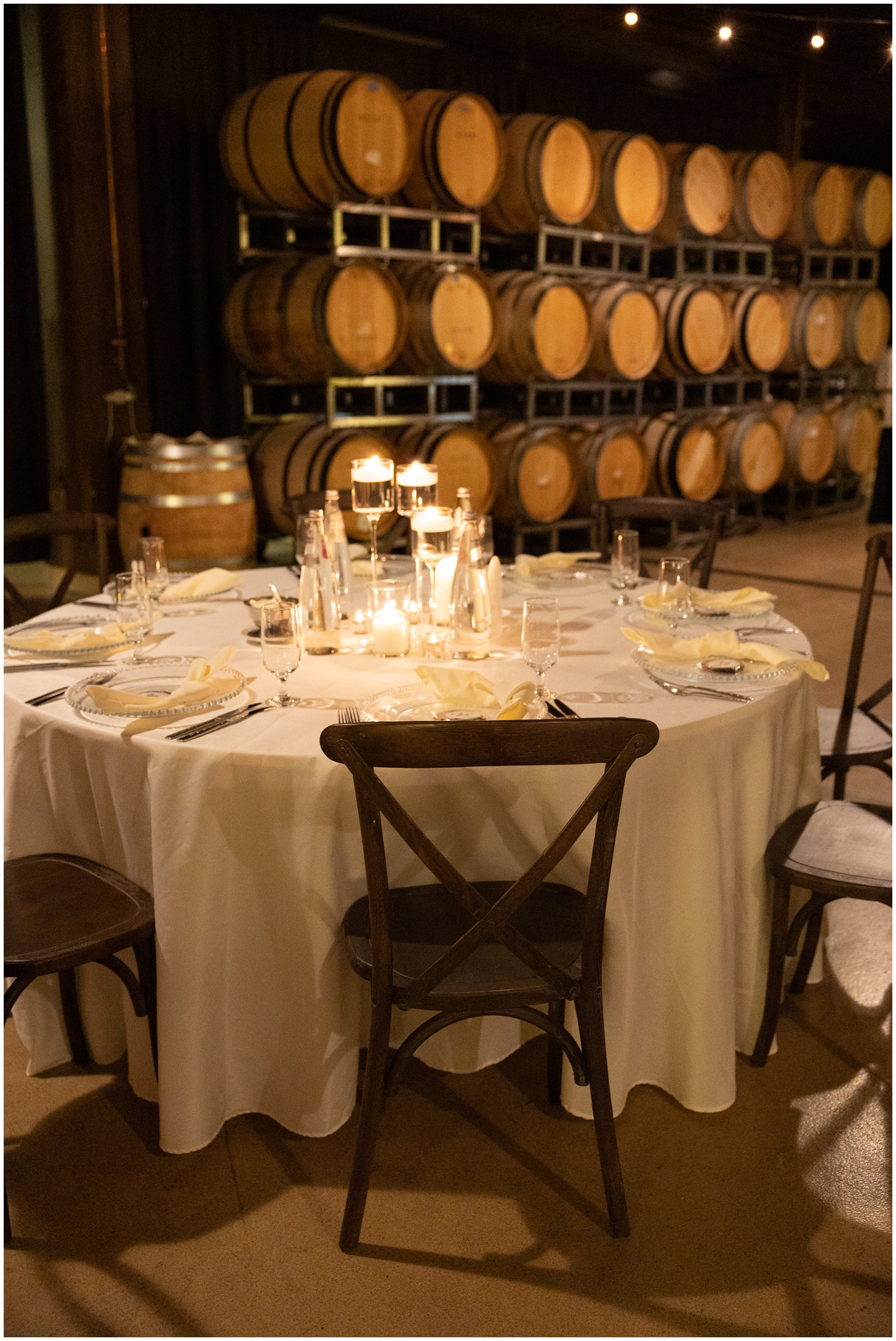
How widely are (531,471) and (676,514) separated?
8.70 feet

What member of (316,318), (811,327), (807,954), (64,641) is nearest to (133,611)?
(64,641)

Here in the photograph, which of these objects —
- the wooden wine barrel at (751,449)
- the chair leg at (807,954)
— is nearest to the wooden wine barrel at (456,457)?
the wooden wine barrel at (751,449)

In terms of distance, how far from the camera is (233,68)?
6254mm

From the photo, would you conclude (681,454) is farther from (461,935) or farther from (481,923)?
(481,923)

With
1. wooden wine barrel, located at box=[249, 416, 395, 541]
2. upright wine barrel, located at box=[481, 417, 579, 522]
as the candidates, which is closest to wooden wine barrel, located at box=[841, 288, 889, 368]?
upright wine barrel, located at box=[481, 417, 579, 522]

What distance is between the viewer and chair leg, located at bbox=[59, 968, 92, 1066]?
2.06 m

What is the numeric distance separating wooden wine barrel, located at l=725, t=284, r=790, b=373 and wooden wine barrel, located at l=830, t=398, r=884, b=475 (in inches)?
40.4

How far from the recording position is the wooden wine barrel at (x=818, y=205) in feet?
26.1

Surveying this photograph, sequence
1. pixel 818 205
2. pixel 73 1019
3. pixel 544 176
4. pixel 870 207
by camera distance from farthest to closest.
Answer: pixel 870 207 → pixel 818 205 → pixel 544 176 → pixel 73 1019

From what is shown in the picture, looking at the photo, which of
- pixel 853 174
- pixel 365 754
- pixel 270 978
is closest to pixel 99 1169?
pixel 270 978

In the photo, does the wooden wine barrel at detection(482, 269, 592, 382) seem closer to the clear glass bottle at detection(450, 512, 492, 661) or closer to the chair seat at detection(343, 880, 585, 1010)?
the clear glass bottle at detection(450, 512, 492, 661)

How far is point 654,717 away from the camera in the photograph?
1768 mm

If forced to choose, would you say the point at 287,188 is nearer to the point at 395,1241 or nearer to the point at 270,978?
the point at 270,978

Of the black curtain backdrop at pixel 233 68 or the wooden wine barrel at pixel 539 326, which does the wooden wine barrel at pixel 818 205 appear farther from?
the wooden wine barrel at pixel 539 326
